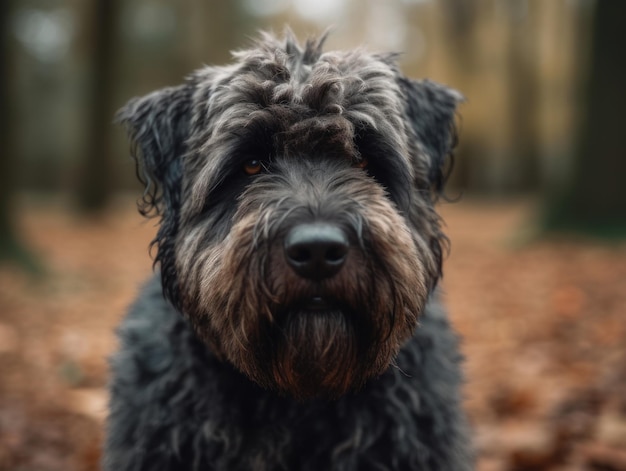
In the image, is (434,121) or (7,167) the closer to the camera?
(434,121)

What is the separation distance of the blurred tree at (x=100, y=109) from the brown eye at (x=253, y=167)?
49.3 ft

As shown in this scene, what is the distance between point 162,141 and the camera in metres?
3.30

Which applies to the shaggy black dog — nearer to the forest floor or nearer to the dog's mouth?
the dog's mouth

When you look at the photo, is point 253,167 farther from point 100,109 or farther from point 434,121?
point 100,109

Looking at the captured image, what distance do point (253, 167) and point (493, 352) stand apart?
4073mm

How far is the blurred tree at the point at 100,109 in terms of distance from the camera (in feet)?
55.0

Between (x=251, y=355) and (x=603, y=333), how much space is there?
4458 mm

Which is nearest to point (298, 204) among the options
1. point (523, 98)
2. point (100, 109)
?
point (100, 109)

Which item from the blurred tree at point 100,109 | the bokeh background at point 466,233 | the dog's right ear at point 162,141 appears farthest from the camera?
the blurred tree at point 100,109

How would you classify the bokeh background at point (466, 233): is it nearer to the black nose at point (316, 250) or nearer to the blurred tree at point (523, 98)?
the blurred tree at point (523, 98)

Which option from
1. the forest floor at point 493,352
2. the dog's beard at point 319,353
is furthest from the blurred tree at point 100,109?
the dog's beard at point 319,353

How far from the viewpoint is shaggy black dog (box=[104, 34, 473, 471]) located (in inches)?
104

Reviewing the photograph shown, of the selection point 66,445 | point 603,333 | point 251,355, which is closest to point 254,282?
point 251,355

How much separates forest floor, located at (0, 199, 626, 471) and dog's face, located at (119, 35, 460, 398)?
0.58 metres
